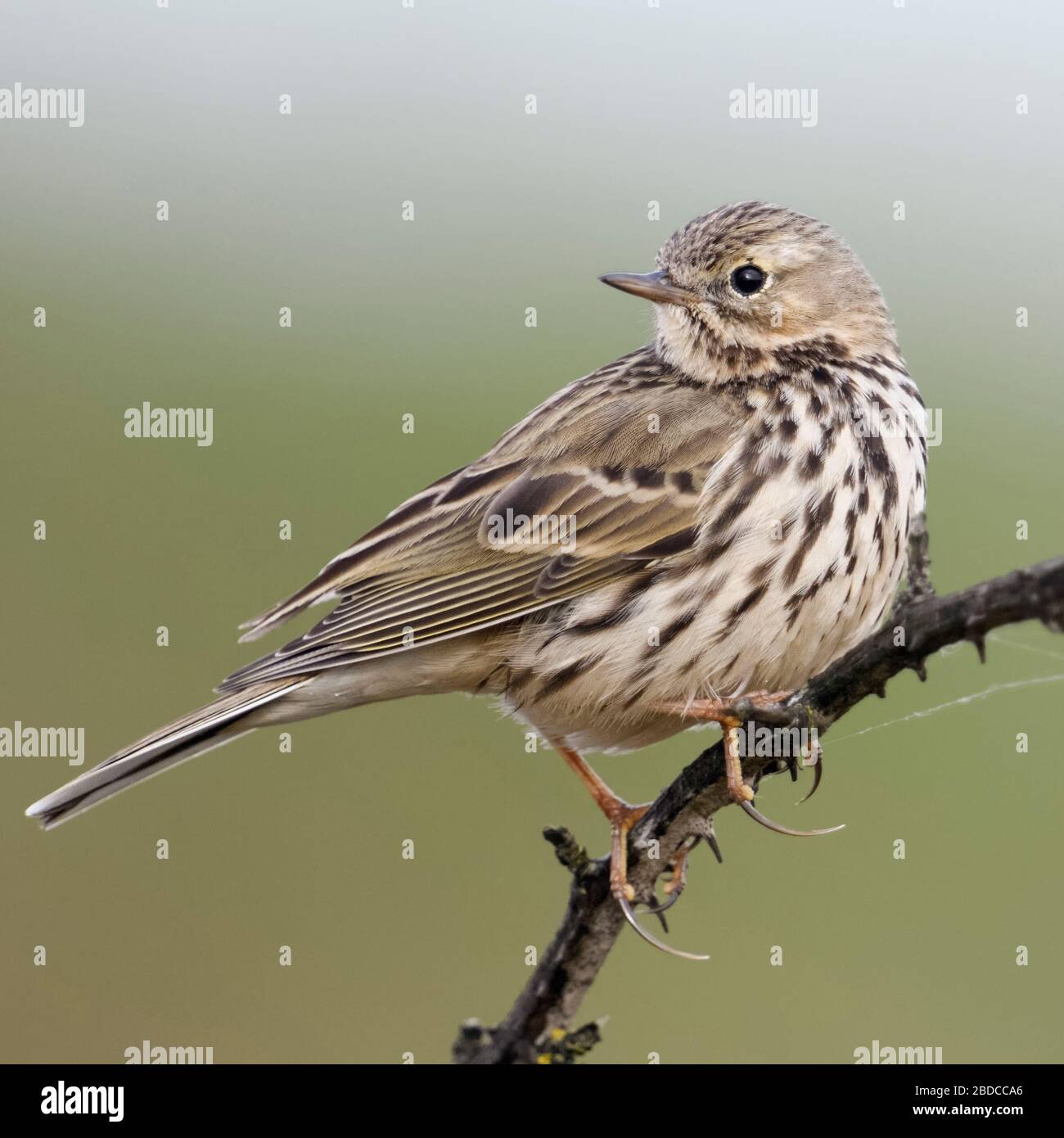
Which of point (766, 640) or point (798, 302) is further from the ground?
point (798, 302)

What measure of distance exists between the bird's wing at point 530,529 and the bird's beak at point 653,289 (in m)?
0.33

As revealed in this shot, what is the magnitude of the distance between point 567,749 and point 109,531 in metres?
6.92

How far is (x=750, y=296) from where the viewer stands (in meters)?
6.91

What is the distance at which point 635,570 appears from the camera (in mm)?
6383

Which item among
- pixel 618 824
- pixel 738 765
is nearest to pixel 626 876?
pixel 738 765

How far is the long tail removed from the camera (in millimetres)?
6016

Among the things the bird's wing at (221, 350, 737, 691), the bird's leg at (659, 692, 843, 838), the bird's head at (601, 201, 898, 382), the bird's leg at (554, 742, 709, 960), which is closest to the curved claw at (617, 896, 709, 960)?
the bird's leg at (554, 742, 709, 960)

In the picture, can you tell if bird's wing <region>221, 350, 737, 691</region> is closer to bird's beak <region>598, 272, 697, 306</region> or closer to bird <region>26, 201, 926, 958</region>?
bird <region>26, 201, 926, 958</region>

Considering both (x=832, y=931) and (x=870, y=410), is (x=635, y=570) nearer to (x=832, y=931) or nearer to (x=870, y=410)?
(x=870, y=410)

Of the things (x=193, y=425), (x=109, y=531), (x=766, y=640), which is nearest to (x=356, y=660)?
(x=766, y=640)

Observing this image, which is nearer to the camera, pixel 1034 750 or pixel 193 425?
pixel 1034 750

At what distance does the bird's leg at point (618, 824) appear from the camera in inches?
210

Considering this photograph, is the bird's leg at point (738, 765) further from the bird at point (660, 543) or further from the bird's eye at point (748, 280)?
the bird's eye at point (748, 280)

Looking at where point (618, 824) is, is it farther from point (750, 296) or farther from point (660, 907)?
point (750, 296)
